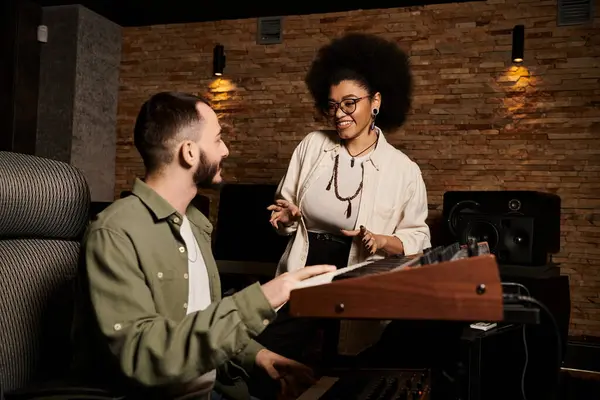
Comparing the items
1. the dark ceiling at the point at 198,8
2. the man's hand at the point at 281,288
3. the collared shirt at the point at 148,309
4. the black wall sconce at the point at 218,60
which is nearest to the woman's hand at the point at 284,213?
the collared shirt at the point at 148,309

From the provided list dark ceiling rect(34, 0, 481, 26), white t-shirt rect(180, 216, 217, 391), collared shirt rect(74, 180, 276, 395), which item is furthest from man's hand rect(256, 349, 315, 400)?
dark ceiling rect(34, 0, 481, 26)

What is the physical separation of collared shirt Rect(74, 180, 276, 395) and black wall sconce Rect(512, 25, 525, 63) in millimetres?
3732

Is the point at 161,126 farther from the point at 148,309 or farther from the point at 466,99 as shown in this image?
the point at 466,99

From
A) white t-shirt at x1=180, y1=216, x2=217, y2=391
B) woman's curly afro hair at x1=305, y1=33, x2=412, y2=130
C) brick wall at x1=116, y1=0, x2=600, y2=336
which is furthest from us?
brick wall at x1=116, y1=0, x2=600, y2=336

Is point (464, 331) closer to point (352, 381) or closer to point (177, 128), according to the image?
point (352, 381)

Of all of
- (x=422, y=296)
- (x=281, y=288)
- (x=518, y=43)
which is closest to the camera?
(x=422, y=296)

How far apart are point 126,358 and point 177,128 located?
0.53 metres

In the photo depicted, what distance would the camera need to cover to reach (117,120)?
5613mm

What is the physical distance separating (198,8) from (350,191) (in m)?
3.34

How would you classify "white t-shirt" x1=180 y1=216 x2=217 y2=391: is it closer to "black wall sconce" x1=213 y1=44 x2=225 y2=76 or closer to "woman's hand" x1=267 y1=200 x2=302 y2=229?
"woman's hand" x1=267 y1=200 x2=302 y2=229

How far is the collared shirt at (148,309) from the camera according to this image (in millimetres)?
1066

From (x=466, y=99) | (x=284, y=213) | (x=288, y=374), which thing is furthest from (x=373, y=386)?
(x=466, y=99)

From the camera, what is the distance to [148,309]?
1.14m

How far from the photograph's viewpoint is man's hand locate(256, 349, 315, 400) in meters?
1.42
